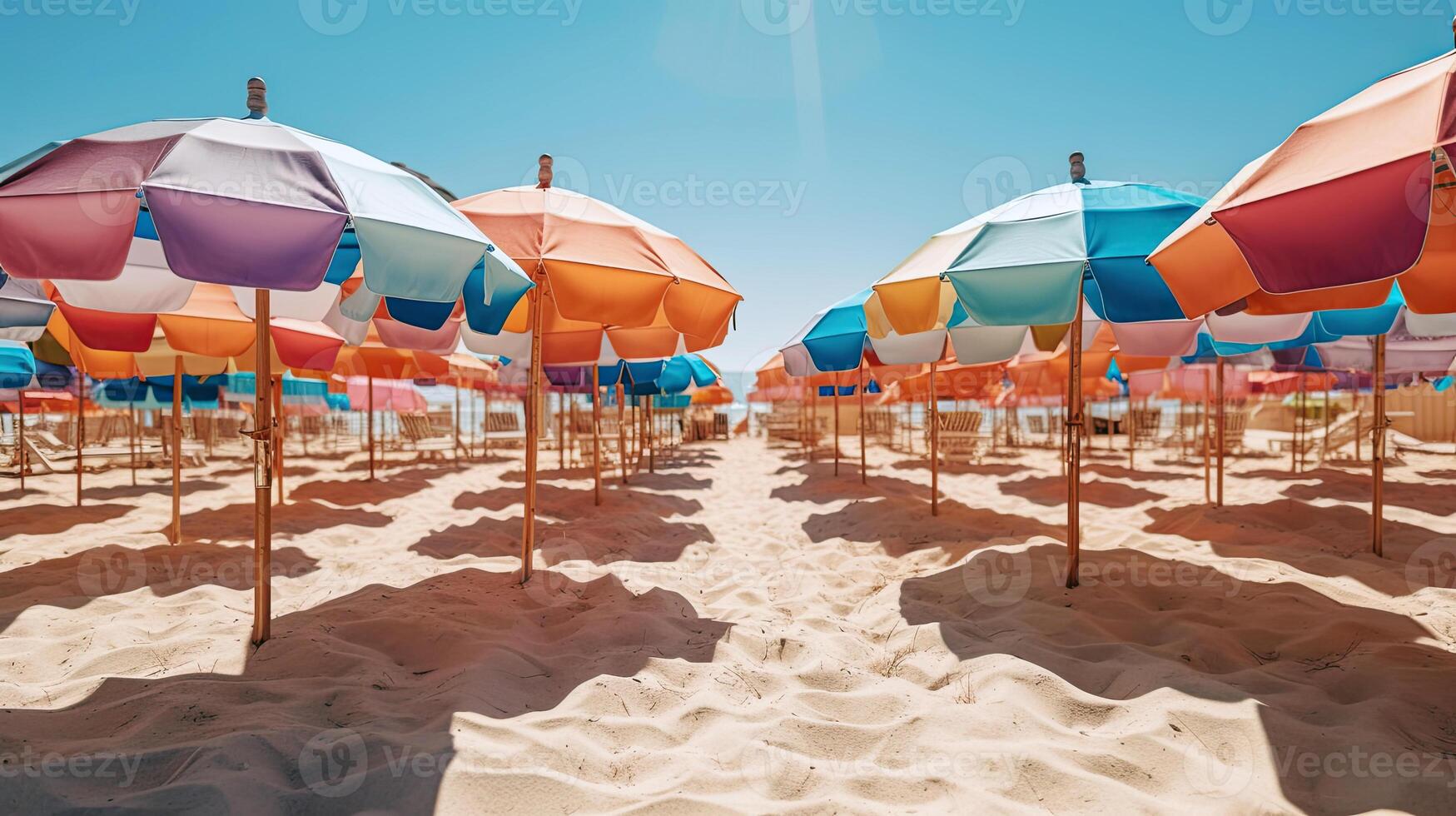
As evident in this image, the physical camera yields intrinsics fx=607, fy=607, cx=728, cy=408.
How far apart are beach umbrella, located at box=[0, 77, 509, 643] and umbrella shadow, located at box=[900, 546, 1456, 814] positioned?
3.20 meters

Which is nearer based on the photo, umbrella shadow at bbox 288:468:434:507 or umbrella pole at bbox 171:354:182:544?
umbrella pole at bbox 171:354:182:544

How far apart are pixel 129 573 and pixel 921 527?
619 cm

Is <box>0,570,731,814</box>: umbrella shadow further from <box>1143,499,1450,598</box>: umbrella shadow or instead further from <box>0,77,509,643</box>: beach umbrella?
<box>1143,499,1450,598</box>: umbrella shadow

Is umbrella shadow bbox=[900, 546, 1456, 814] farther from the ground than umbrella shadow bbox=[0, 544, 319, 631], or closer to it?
closer to it

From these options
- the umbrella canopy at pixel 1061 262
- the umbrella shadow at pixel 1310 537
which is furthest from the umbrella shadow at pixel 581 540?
the umbrella shadow at pixel 1310 537

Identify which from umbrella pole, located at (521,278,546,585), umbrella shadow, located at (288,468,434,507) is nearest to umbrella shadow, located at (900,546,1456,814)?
umbrella pole, located at (521,278,546,585)

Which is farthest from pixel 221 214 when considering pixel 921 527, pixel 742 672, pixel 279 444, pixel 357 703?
pixel 279 444

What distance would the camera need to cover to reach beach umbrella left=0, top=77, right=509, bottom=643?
2.19 metres

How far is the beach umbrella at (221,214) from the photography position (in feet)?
7.18

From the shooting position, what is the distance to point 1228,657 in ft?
9.18

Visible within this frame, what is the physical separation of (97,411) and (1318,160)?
27908 mm

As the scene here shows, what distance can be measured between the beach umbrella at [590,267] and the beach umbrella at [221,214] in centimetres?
79

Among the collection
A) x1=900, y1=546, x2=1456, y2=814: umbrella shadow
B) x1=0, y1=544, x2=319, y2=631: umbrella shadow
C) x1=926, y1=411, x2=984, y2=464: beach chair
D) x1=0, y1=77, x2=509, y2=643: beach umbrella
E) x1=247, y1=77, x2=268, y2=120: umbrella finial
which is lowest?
x1=900, y1=546, x2=1456, y2=814: umbrella shadow

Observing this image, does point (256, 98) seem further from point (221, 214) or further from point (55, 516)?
point (55, 516)
